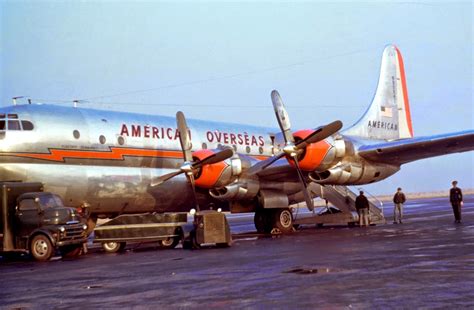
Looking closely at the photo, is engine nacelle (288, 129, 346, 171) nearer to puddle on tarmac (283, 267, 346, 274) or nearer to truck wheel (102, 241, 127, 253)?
truck wheel (102, 241, 127, 253)

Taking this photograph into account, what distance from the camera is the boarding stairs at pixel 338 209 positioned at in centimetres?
2975

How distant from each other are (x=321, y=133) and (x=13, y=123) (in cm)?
1093

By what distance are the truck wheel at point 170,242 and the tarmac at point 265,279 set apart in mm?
3790

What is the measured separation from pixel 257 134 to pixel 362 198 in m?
5.63

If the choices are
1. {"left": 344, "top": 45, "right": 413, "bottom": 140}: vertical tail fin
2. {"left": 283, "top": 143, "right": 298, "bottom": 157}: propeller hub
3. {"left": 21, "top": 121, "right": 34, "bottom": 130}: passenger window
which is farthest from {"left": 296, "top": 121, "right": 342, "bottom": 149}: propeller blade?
{"left": 21, "top": 121, "right": 34, "bottom": 130}: passenger window

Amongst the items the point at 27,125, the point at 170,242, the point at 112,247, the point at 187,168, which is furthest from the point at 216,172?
the point at 27,125

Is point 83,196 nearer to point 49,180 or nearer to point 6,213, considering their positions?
point 49,180

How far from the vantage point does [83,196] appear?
22297 millimetres

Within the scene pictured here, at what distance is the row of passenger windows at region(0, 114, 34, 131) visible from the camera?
849 inches

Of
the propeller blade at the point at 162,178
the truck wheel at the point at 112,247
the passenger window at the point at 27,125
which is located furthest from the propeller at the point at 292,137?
the passenger window at the point at 27,125

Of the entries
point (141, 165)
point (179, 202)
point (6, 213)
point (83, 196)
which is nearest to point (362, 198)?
point (179, 202)

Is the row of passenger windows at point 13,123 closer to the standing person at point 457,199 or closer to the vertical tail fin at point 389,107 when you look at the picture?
the vertical tail fin at point 389,107

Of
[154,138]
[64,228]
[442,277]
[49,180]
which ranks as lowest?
[442,277]

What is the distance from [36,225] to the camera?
19641mm
